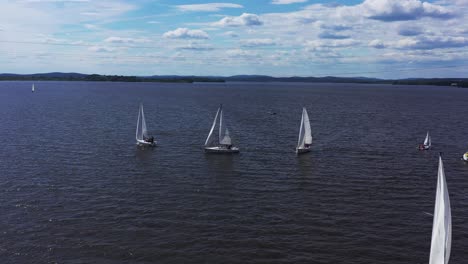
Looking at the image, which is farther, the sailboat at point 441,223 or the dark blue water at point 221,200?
the dark blue water at point 221,200

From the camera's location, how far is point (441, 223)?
26766 mm

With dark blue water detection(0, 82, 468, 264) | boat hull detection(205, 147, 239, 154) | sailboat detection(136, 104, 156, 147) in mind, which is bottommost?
dark blue water detection(0, 82, 468, 264)

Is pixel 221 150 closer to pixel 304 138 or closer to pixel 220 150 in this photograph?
pixel 220 150

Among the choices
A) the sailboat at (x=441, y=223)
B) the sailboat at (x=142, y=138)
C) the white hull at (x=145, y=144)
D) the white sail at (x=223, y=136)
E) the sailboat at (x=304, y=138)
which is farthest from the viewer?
the sailboat at (x=142, y=138)

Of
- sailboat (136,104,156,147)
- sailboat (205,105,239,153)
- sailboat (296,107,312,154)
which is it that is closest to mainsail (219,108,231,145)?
sailboat (205,105,239,153)

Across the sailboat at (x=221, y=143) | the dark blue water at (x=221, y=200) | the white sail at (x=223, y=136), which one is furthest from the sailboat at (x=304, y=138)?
the white sail at (x=223, y=136)

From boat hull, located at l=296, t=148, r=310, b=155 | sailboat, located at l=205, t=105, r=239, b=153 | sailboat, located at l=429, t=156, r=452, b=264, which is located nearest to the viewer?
sailboat, located at l=429, t=156, r=452, b=264

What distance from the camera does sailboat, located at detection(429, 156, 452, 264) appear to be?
85.9ft

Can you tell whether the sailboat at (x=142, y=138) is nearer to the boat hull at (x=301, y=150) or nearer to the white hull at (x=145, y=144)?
the white hull at (x=145, y=144)

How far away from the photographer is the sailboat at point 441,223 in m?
26.2

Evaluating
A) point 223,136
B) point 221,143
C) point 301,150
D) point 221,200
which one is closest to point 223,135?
point 223,136

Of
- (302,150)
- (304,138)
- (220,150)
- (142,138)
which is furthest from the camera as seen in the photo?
(142,138)

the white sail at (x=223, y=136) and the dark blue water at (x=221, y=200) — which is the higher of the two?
the white sail at (x=223, y=136)

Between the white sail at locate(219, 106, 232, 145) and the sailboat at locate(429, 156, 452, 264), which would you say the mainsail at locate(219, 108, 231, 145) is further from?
the sailboat at locate(429, 156, 452, 264)
